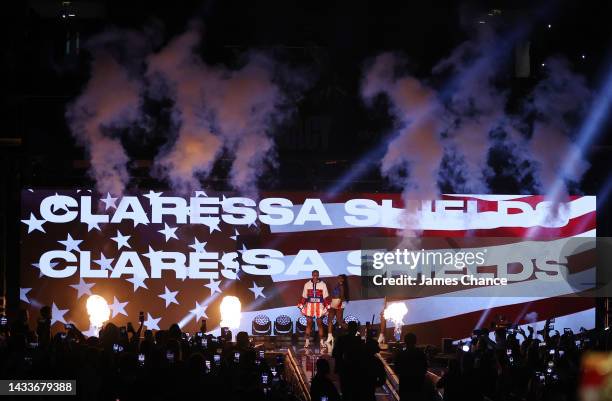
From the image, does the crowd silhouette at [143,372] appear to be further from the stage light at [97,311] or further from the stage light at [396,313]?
the stage light at [396,313]

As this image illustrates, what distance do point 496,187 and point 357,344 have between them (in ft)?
30.8

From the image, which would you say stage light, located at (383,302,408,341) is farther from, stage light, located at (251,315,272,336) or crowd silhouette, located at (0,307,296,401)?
crowd silhouette, located at (0,307,296,401)

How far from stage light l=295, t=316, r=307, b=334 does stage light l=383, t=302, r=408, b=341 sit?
1474 millimetres

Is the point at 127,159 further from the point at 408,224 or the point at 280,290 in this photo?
the point at 408,224

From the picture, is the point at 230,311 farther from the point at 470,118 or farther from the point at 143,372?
the point at 143,372

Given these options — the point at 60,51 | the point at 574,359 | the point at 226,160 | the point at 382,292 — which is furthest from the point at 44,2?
the point at 574,359

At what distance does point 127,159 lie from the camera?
17453 mm

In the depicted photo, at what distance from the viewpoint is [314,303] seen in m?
17.2

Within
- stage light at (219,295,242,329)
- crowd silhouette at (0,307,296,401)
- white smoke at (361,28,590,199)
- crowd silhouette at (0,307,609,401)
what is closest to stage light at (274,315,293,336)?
stage light at (219,295,242,329)

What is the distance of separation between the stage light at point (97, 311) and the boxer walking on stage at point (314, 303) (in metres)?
3.53

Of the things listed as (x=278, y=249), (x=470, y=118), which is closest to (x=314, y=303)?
(x=278, y=249)

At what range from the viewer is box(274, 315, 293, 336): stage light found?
17797mm

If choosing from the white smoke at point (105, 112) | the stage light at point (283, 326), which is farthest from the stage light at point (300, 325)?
the white smoke at point (105, 112)

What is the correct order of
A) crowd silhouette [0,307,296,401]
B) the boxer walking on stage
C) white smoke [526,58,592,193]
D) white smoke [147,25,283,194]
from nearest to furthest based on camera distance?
crowd silhouette [0,307,296,401]
the boxer walking on stage
white smoke [147,25,283,194]
white smoke [526,58,592,193]
